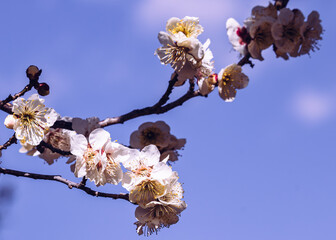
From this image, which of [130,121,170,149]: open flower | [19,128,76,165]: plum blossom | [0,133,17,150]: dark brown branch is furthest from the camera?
[130,121,170,149]: open flower

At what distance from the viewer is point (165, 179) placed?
11.0 feet

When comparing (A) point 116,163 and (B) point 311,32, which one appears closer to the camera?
(B) point 311,32

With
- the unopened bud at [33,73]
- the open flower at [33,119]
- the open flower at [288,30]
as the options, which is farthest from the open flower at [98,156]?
the open flower at [288,30]

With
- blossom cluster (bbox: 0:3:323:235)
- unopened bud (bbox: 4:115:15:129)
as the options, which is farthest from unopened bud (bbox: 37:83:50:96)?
unopened bud (bbox: 4:115:15:129)

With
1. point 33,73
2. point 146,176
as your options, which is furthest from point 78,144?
point 33,73

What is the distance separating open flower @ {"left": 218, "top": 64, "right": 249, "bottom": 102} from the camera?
135 inches

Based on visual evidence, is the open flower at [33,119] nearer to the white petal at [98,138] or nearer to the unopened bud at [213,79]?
the white petal at [98,138]

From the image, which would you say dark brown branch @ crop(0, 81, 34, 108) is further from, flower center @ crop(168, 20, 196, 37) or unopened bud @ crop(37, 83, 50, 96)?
flower center @ crop(168, 20, 196, 37)

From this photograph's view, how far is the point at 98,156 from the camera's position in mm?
3285

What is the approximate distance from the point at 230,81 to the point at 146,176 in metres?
0.90

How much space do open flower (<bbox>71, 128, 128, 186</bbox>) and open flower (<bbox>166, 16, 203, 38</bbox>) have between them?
2.87ft

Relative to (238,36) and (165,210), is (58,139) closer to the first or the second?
(165,210)

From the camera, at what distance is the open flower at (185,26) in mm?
3473

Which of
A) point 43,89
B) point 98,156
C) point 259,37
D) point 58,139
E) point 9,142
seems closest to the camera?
point 259,37
